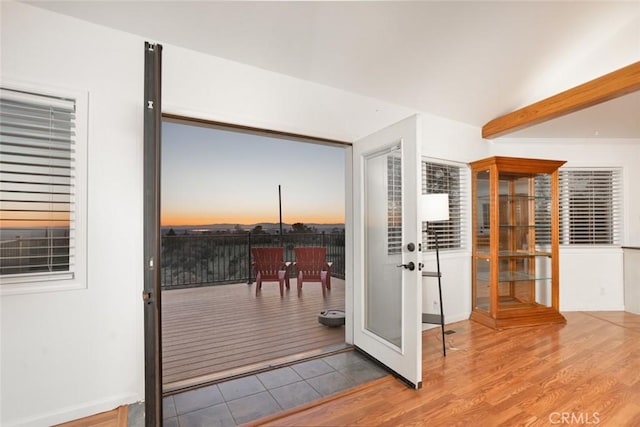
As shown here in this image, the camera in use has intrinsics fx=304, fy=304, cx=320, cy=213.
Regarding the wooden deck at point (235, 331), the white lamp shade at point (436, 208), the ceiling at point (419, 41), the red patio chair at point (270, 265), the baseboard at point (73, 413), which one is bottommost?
the wooden deck at point (235, 331)

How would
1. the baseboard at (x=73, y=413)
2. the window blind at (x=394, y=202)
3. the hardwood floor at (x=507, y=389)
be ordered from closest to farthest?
the baseboard at (x=73, y=413) < the hardwood floor at (x=507, y=389) < the window blind at (x=394, y=202)

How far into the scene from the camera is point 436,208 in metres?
3.09

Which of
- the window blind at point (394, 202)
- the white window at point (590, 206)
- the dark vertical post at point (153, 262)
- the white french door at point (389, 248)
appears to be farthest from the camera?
the white window at point (590, 206)

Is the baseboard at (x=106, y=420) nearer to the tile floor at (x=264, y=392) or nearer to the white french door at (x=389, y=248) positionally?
the tile floor at (x=264, y=392)

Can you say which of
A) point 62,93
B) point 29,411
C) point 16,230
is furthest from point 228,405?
point 62,93

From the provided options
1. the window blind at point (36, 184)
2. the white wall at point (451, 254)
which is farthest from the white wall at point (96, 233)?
the white wall at point (451, 254)

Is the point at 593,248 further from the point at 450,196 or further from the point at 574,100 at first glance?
the point at 574,100

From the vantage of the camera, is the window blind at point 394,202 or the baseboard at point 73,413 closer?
the baseboard at point 73,413

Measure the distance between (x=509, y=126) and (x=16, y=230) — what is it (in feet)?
16.0

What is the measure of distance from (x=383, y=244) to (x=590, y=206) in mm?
4077

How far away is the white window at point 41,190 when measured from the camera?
1882mm

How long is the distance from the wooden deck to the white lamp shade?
5.44 ft

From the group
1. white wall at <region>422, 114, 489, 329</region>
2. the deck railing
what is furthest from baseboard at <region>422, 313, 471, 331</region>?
the deck railing

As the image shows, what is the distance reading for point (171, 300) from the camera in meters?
5.20
